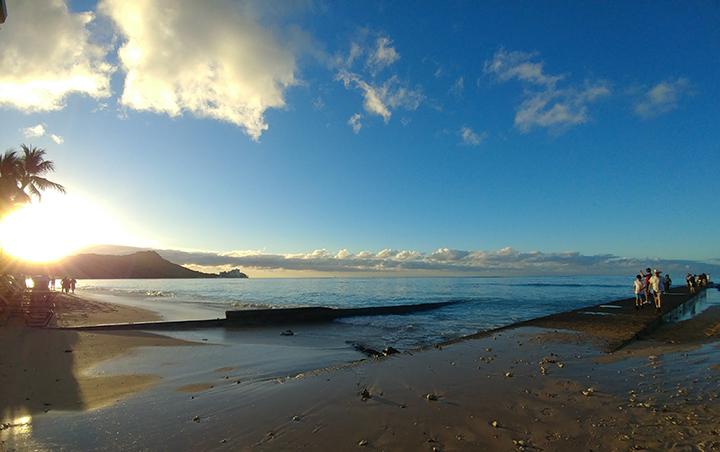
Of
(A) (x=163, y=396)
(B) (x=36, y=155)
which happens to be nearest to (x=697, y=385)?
(A) (x=163, y=396)

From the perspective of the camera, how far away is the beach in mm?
4359

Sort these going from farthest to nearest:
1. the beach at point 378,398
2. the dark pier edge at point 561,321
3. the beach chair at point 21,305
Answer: the beach chair at point 21,305
the dark pier edge at point 561,321
the beach at point 378,398

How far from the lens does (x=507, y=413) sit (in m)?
5.05

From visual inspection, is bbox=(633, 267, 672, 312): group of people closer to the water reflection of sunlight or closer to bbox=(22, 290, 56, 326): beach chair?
the water reflection of sunlight

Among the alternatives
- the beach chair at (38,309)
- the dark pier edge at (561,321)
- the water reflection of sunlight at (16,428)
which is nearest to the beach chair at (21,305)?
the beach chair at (38,309)

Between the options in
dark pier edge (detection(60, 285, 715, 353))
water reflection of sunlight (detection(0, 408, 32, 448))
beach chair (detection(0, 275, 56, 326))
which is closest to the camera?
water reflection of sunlight (detection(0, 408, 32, 448))

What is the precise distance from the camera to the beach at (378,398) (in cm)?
436

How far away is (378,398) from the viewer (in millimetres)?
5957

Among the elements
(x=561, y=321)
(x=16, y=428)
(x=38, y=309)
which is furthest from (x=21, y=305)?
(x=561, y=321)

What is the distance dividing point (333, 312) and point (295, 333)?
6.94m

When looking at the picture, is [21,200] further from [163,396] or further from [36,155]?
[163,396]

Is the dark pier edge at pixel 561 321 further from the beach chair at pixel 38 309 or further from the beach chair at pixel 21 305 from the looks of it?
the beach chair at pixel 21 305

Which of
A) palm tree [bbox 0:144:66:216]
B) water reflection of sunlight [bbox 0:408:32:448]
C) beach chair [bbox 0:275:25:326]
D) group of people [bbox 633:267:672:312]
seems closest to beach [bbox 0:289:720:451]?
water reflection of sunlight [bbox 0:408:32:448]

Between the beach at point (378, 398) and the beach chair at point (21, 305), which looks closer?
the beach at point (378, 398)
